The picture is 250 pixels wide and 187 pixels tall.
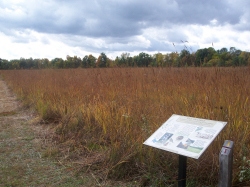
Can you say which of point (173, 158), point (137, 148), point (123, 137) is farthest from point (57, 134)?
point (173, 158)

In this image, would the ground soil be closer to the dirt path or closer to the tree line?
the dirt path

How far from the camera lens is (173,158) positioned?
3000mm

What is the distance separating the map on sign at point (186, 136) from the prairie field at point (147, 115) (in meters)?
0.58

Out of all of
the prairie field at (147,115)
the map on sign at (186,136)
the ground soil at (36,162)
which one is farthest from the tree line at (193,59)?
the ground soil at (36,162)

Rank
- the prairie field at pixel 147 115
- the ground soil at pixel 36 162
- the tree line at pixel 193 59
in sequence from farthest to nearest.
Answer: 1. the tree line at pixel 193 59
2. the ground soil at pixel 36 162
3. the prairie field at pixel 147 115

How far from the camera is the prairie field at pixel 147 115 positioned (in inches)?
112

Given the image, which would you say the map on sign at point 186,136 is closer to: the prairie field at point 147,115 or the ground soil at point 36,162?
the prairie field at point 147,115

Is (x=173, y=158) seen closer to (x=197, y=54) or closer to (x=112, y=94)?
(x=112, y=94)

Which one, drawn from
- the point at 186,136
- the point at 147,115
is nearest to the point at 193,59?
the point at 147,115

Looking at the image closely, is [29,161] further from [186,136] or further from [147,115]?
[186,136]

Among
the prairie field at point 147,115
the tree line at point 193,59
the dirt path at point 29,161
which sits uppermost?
the tree line at point 193,59

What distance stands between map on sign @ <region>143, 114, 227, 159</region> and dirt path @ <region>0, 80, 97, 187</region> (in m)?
1.22

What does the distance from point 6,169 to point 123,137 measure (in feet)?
5.44

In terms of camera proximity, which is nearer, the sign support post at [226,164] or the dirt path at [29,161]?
the sign support post at [226,164]
